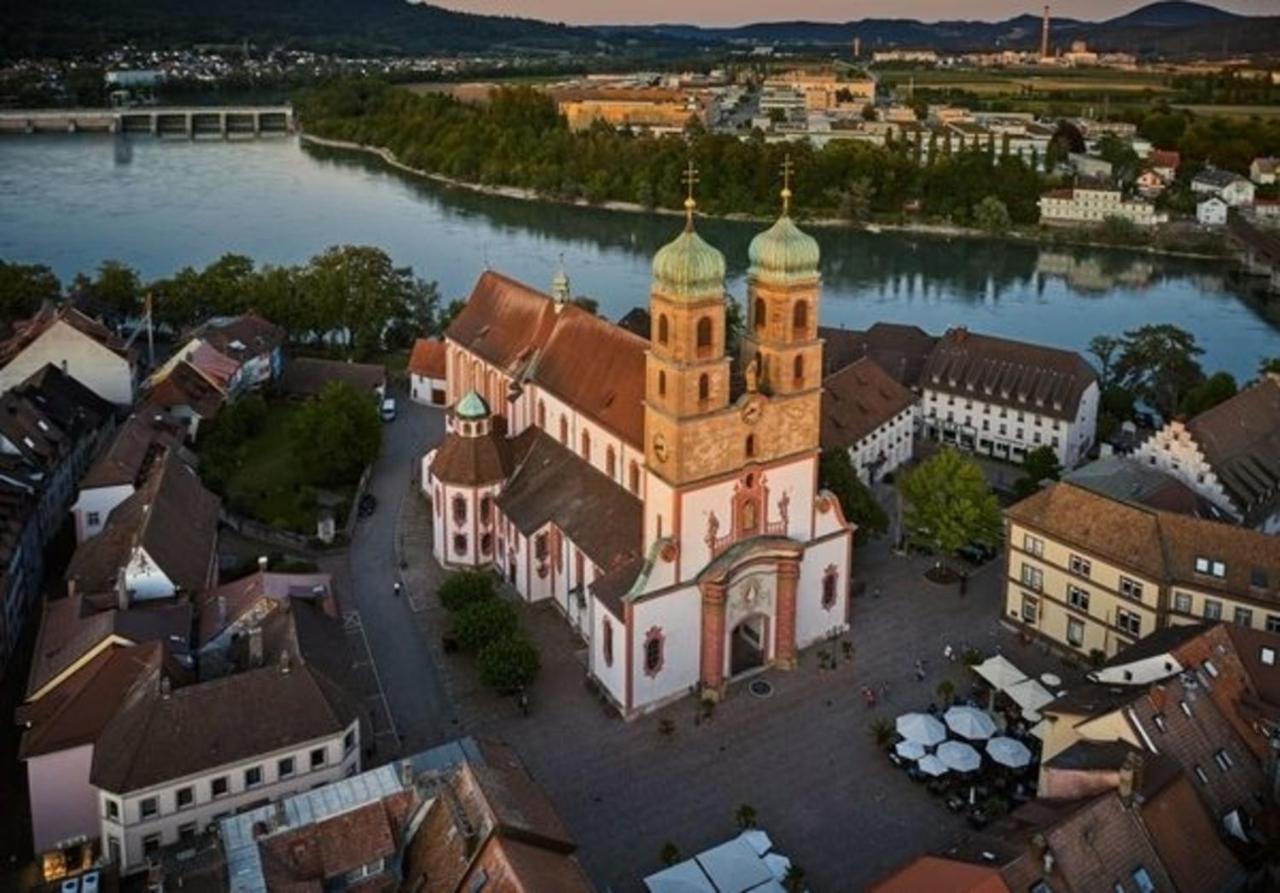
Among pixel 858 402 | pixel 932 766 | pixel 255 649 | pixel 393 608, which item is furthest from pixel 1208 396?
pixel 255 649

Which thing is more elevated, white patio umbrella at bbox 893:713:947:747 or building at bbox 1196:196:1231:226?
building at bbox 1196:196:1231:226

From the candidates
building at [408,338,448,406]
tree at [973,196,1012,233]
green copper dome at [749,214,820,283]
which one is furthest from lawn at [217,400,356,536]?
tree at [973,196,1012,233]

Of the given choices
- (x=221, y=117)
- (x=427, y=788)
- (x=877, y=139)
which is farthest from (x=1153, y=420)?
(x=221, y=117)

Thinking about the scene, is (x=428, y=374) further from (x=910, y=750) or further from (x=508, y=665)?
(x=910, y=750)

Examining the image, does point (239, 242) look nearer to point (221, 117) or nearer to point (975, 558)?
point (975, 558)

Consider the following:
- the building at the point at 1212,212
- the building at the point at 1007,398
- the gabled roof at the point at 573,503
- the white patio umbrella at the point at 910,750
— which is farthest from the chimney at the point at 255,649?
the building at the point at 1212,212

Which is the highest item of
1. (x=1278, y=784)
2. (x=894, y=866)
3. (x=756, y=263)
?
(x=756, y=263)

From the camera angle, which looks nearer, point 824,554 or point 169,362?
point 824,554

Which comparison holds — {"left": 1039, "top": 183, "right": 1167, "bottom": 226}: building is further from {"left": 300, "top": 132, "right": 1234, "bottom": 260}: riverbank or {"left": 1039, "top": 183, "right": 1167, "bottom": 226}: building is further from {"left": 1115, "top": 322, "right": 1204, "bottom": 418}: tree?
{"left": 1115, "top": 322, "right": 1204, "bottom": 418}: tree
